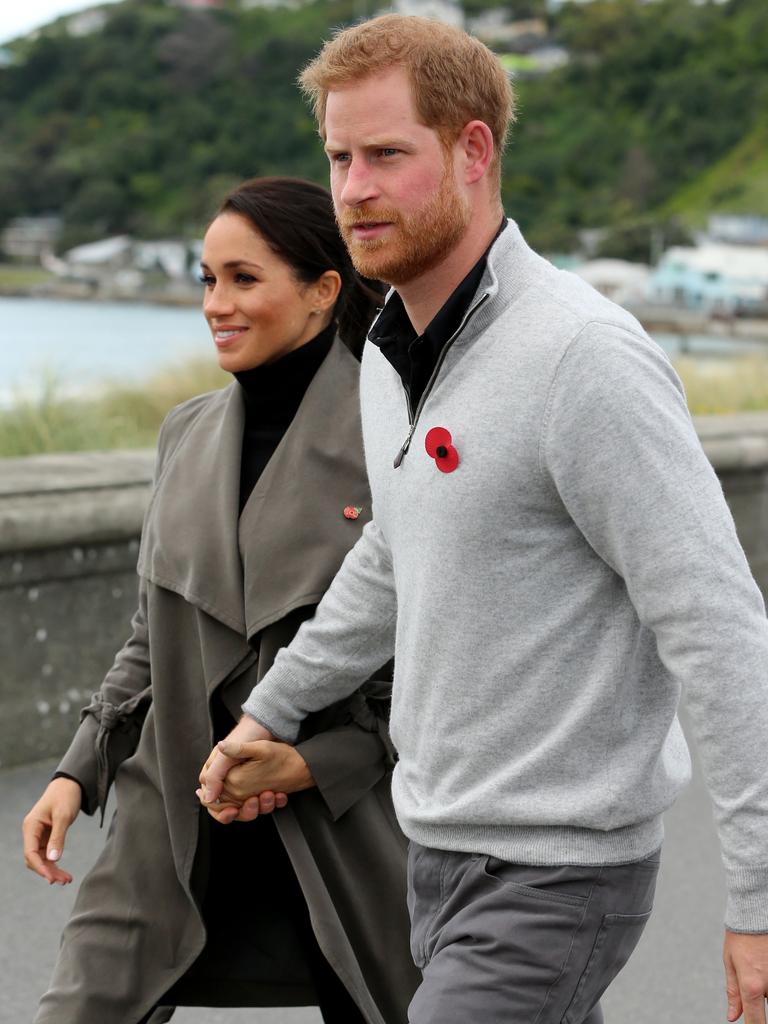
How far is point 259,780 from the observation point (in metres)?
2.60

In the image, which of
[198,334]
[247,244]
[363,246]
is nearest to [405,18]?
[363,246]

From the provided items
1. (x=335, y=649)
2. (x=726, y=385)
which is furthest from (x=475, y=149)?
(x=726, y=385)

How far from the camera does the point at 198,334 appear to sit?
12.9 metres

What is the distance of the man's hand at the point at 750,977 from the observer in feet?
6.29

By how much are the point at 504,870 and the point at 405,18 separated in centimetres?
121

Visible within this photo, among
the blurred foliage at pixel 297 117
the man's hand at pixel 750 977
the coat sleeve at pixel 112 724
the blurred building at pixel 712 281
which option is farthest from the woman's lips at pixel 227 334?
the blurred building at pixel 712 281

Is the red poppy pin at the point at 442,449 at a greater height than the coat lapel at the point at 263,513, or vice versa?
the red poppy pin at the point at 442,449

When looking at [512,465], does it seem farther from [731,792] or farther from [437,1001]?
[437,1001]

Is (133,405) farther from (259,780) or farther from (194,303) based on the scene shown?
(194,303)

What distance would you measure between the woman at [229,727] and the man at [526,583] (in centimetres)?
54

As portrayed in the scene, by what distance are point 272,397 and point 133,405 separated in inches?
284

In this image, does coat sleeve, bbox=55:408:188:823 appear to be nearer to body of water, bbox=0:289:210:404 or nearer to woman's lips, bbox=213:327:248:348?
woman's lips, bbox=213:327:248:348

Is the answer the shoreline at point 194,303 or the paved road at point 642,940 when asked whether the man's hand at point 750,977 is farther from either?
the shoreline at point 194,303

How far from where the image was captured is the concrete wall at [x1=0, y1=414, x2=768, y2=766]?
5391 millimetres
